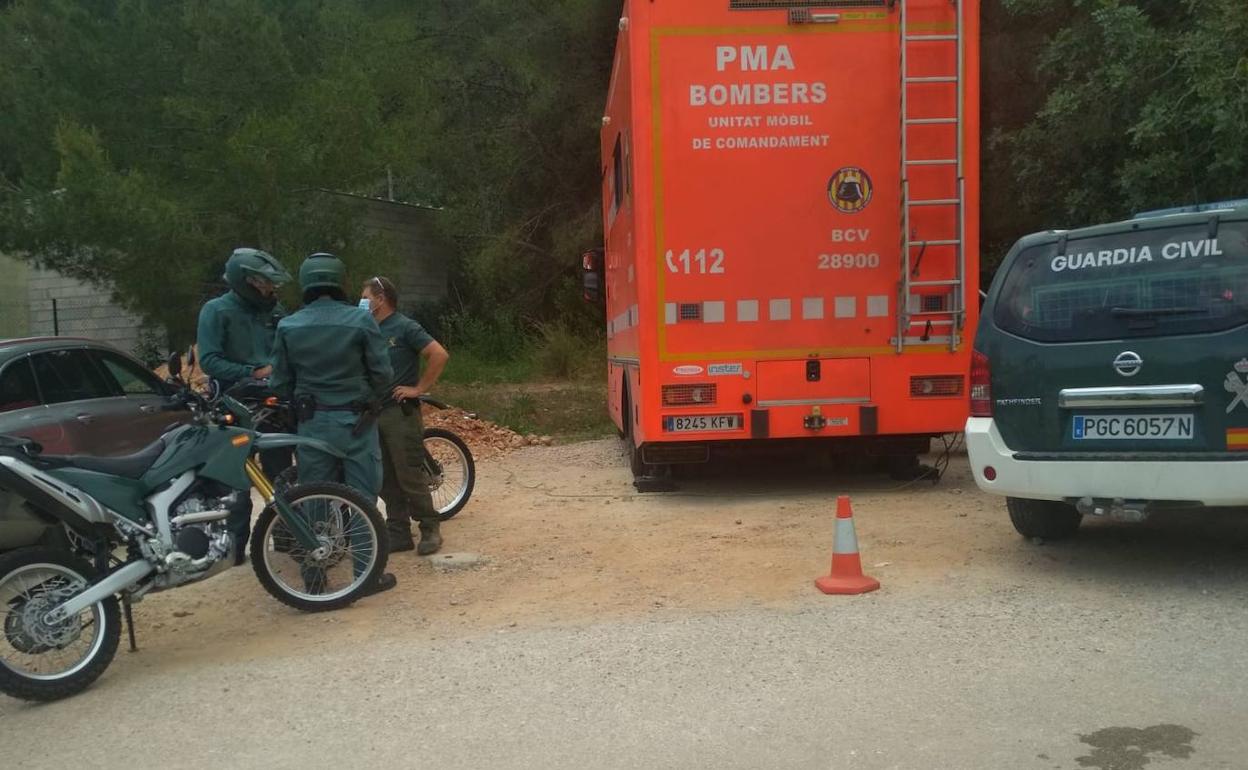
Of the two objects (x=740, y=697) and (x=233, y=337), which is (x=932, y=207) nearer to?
(x=740, y=697)

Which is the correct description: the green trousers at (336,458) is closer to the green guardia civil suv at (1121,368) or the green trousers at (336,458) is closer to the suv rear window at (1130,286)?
the green guardia civil suv at (1121,368)

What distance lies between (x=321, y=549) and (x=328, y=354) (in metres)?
1.09

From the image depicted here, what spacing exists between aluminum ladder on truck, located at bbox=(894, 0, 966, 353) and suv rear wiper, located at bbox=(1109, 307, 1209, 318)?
2.47m

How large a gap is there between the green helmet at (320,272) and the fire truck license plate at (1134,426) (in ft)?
13.6

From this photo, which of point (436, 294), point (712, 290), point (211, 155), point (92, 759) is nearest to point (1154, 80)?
point (712, 290)

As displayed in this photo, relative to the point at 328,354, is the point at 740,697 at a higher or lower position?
lower

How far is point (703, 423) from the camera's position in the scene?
8.18 m

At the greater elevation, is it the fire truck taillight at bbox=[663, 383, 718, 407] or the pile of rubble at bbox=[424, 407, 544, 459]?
the fire truck taillight at bbox=[663, 383, 718, 407]

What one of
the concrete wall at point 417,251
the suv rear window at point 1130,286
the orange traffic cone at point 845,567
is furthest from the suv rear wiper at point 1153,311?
the concrete wall at point 417,251

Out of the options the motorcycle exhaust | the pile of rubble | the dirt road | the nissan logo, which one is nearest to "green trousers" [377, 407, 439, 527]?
the dirt road

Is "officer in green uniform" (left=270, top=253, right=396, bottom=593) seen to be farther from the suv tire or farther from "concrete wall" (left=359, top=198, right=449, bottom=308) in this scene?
"concrete wall" (left=359, top=198, right=449, bottom=308)

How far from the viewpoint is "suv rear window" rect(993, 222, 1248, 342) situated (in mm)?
5297

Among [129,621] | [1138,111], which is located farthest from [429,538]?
[1138,111]

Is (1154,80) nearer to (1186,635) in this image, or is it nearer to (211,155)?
(1186,635)
